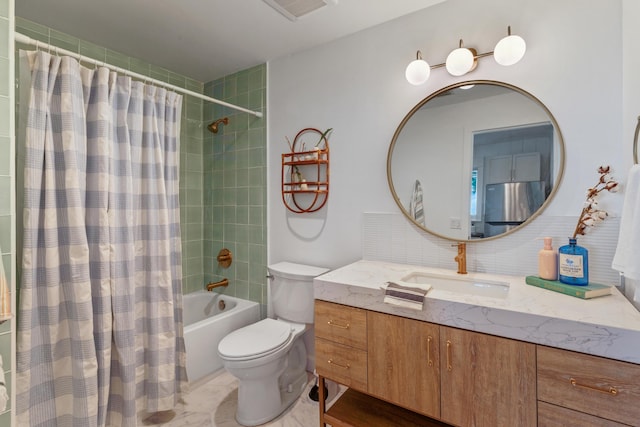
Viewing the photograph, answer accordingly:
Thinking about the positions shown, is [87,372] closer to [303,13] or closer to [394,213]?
[394,213]

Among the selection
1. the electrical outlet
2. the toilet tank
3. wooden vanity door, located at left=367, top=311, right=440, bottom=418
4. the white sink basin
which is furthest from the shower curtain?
the electrical outlet

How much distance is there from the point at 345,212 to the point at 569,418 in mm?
1411

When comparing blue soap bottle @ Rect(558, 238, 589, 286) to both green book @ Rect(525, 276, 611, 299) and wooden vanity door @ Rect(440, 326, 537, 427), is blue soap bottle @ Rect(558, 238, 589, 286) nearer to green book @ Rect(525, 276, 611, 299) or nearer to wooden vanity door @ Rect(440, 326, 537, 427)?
green book @ Rect(525, 276, 611, 299)

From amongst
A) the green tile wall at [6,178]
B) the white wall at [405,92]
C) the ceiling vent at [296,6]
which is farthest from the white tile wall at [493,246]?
the green tile wall at [6,178]

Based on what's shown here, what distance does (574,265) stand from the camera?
4.07ft

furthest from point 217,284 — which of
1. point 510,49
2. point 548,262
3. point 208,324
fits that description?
point 510,49

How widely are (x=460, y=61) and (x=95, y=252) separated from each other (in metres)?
2.08

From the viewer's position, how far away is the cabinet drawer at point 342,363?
140cm

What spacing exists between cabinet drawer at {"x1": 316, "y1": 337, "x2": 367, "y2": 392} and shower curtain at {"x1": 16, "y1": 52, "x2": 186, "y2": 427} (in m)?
0.93

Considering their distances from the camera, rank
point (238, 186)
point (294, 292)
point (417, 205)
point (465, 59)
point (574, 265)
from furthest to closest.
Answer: point (238, 186) → point (294, 292) → point (417, 205) → point (465, 59) → point (574, 265)

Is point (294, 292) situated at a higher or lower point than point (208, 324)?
higher

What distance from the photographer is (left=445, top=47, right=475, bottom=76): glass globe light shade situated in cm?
153

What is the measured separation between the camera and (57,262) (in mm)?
1438

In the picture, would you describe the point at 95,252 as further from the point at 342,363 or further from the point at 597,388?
the point at 597,388
